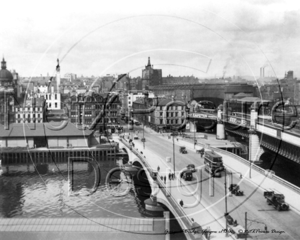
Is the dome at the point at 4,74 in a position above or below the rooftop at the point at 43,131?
above

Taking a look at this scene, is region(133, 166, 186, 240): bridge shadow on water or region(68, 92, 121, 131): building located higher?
region(68, 92, 121, 131): building

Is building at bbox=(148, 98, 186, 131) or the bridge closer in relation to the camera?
the bridge

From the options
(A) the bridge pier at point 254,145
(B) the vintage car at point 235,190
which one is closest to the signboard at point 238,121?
(A) the bridge pier at point 254,145

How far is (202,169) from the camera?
24156 millimetres

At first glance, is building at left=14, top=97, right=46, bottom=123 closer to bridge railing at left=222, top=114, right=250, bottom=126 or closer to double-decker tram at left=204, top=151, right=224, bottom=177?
bridge railing at left=222, top=114, right=250, bottom=126

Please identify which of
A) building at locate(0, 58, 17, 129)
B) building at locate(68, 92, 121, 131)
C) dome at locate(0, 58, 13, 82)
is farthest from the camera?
dome at locate(0, 58, 13, 82)

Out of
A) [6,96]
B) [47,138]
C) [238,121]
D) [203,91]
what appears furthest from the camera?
[203,91]

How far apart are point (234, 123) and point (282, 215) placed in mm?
28006

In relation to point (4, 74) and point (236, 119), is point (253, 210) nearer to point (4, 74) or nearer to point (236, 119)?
point (236, 119)

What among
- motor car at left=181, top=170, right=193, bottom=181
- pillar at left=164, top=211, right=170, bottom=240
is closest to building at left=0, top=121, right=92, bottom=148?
motor car at left=181, top=170, right=193, bottom=181

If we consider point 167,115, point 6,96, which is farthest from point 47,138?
point 6,96

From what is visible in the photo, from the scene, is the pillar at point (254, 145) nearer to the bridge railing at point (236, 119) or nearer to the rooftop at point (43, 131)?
the bridge railing at point (236, 119)

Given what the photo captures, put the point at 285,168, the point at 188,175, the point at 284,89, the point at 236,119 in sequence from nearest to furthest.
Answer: the point at 188,175, the point at 285,168, the point at 236,119, the point at 284,89

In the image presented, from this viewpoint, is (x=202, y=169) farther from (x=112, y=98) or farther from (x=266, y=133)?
(x=112, y=98)
